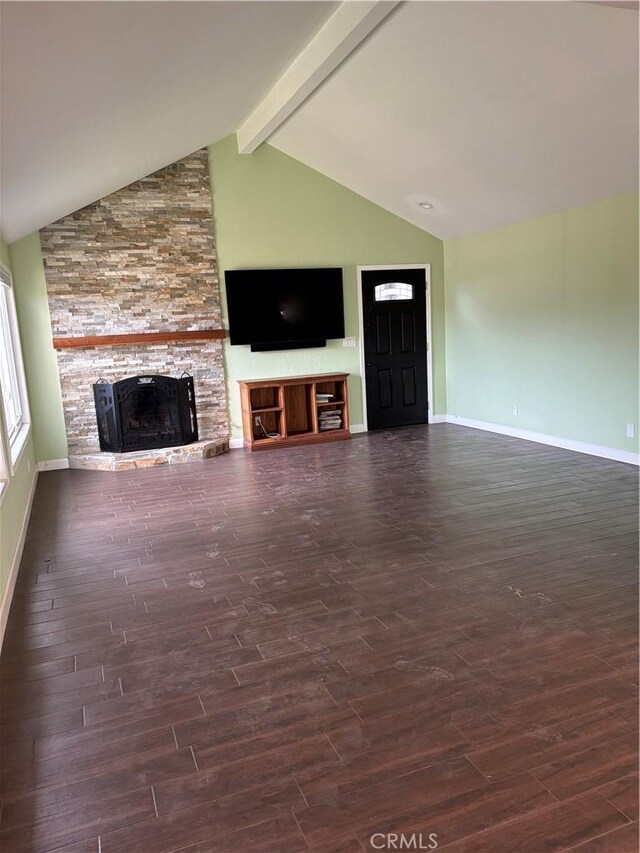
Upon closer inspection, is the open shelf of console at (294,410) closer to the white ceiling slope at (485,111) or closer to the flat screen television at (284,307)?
the flat screen television at (284,307)

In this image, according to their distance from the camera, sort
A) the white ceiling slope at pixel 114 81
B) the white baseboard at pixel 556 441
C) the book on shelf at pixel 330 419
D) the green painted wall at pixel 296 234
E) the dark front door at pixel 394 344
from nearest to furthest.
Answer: the white ceiling slope at pixel 114 81 → the white baseboard at pixel 556 441 → the green painted wall at pixel 296 234 → the book on shelf at pixel 330 419 → the dark front door at pixel 394 344

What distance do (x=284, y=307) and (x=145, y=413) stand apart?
2115mm

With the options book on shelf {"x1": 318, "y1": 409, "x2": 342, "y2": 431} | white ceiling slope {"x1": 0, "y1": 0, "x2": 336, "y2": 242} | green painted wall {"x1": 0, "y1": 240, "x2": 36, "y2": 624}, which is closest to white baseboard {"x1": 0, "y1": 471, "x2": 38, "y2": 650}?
green painted wall {"x1": 0, "y1": 240, "x2": 36, "y2": 624}

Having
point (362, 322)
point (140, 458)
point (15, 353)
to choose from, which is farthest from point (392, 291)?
point (15, 353)

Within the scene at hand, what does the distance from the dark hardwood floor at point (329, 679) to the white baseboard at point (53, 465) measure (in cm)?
205

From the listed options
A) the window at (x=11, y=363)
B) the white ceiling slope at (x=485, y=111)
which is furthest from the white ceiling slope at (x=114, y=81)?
the white ceiling slope at (x=485, y=111)

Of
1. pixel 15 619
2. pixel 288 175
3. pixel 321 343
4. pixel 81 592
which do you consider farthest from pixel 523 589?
pixel 288 175

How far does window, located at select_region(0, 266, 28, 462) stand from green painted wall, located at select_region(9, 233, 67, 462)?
0.23 metres

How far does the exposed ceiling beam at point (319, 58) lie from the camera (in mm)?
3898

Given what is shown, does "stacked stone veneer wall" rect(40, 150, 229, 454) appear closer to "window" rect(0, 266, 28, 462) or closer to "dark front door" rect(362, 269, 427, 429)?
"window" rect(0, 266, 28, 462)

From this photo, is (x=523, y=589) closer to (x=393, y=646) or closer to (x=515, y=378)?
(x=393, y=646)

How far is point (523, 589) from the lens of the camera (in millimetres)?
3246

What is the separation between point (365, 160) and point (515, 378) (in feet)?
9.88

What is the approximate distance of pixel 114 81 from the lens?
3.30 meters
